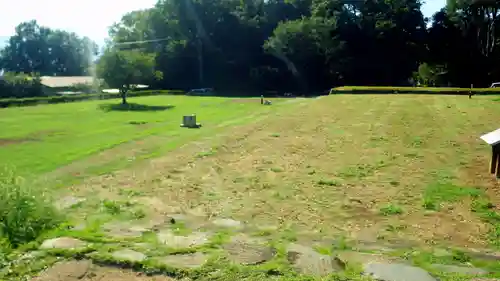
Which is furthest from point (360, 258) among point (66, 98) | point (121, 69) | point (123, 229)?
→ point (66, 98)

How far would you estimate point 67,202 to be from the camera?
23.5 ft

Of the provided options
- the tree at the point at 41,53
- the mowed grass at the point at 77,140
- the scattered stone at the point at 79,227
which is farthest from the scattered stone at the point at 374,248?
the tree at the point at 41,53

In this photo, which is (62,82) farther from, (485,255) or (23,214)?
(485,255)

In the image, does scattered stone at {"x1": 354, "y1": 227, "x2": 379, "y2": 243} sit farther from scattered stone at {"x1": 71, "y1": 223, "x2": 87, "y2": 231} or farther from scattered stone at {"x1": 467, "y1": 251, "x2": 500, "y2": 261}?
scattered stone at {"x1": 71, "y1": 223, "x2": 87, "y2": 231}

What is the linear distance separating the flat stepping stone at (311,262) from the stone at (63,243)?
7.81 feet

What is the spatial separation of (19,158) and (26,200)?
661 centimetres

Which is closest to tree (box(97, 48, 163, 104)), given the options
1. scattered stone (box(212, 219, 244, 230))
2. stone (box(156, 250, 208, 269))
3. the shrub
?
the shrub

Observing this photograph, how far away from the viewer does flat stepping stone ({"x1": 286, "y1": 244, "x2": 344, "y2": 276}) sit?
4.39m

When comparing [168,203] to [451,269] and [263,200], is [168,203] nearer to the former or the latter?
[263,200]

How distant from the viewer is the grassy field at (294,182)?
18.0 feet

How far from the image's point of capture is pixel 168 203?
7172 mm

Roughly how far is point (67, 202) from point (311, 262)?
447cm

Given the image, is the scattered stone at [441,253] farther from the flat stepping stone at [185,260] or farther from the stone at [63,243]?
the stone at [63,243]

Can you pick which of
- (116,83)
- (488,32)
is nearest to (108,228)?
(116,83)
